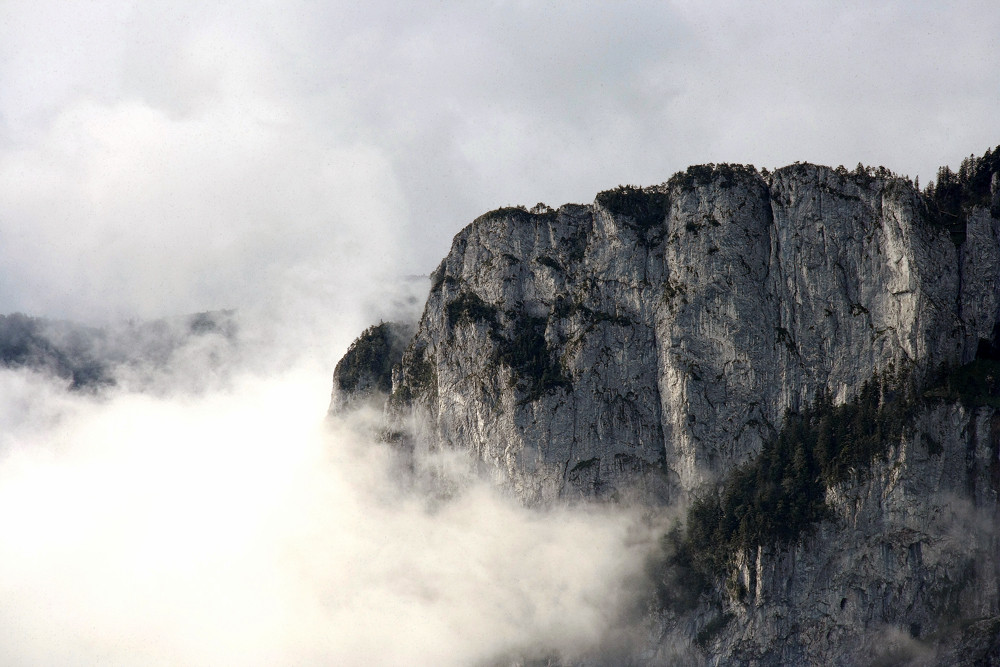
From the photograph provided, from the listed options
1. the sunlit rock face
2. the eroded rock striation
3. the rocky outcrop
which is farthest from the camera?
the sunlit rock face

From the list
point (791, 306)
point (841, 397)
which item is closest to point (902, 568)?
point (841, 397)

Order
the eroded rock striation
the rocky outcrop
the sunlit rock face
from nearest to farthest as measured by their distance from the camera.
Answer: the rocky outcrop
the eroded rock striation
the sunlit rock face

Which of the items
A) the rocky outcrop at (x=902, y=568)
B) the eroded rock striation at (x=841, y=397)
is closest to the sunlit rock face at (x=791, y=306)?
the eroded rock striation at (x=841, y=397)

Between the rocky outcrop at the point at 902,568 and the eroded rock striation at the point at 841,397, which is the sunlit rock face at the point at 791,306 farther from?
the rocky outcrop at the point at 902,568

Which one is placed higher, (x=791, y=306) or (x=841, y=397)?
(x=791, y=306)

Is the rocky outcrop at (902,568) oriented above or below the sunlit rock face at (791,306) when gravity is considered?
below

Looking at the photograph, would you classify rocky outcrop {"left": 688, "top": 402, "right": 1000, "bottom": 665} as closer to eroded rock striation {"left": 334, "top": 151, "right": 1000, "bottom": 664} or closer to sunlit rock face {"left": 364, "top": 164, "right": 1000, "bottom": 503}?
eroded rock striation {"left": 334, "top": 151, "right": 1000, "bottom": 664}

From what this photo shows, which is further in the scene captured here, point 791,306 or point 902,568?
point 791,306

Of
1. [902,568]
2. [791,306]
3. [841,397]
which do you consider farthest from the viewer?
[791,306]

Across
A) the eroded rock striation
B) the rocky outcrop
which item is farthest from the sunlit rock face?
the rocky outcrop

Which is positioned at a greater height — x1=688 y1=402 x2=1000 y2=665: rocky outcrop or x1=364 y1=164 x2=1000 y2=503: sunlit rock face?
x1=364 y1=164 x2=1000 y2=503: sunlit rock face

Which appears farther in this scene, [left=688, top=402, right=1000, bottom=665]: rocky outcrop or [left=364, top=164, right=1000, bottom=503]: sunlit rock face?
[left=364, top=164, right=1000, bottom=503]: sunlit rock face

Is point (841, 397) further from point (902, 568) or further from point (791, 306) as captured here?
point (902, 568)

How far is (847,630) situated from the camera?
177625 millimetres
